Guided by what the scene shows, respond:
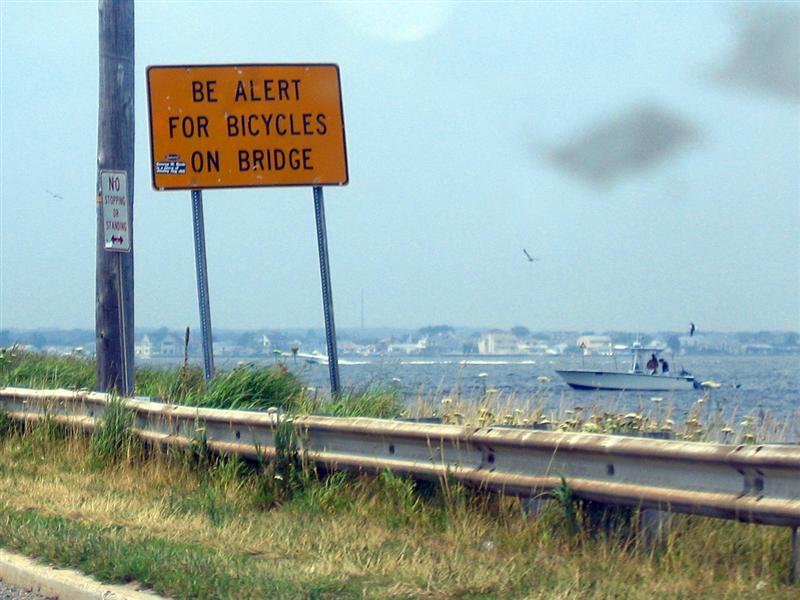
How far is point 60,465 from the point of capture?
34.9 ft

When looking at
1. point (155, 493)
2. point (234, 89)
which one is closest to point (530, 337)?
point (234, 89)

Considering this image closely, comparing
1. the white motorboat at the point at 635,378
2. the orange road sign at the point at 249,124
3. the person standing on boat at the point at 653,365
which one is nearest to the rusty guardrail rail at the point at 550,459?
the orange road sign at the point at 249,124

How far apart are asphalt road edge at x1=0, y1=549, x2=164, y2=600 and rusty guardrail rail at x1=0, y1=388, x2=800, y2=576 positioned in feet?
7.00

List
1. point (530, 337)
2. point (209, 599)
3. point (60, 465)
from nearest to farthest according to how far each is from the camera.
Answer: point (209, 599) → point (60, 465) → point (530, 337)

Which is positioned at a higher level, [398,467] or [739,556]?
[398,467]

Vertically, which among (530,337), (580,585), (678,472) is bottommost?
(580,585)

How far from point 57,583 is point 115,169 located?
6234 millimetres

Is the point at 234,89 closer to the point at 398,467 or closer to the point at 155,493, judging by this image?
the point at 155,493

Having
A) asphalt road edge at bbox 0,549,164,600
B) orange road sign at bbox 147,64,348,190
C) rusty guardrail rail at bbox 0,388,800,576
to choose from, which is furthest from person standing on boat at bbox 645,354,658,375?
asphalt road edge at bbox 0,549,164,600

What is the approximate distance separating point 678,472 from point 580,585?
0.80 m

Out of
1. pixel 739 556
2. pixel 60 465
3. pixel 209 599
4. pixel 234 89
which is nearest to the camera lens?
pixel 209 599

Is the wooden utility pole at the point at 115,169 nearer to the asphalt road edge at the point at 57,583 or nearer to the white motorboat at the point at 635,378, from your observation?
the asphalt road edge at the point at 57,583

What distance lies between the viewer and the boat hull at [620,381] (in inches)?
1683

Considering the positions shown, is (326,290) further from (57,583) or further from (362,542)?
(57,583)
